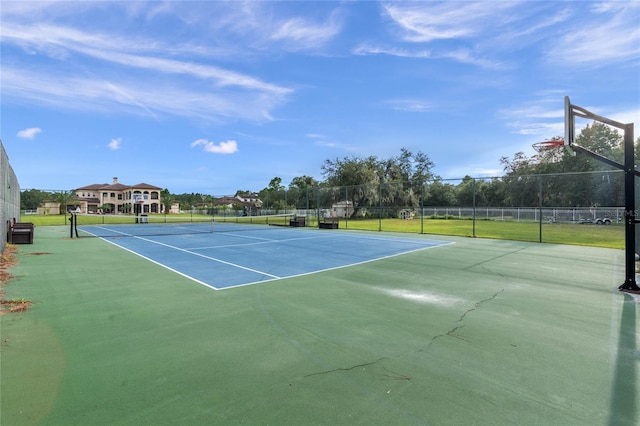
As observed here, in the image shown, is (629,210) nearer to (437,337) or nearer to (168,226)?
(437,337)

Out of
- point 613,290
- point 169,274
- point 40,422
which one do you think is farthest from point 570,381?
point 169,274

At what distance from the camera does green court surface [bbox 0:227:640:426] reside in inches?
94.9

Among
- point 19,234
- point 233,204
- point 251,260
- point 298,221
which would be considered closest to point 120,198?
point 233,204

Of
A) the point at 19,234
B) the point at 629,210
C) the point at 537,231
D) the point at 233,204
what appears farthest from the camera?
the point at 233,204

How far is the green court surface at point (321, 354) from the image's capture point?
2.41m

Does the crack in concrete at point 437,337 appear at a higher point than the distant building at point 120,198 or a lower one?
lower

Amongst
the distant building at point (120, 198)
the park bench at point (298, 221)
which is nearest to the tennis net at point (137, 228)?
the park bench at point (298, 221)

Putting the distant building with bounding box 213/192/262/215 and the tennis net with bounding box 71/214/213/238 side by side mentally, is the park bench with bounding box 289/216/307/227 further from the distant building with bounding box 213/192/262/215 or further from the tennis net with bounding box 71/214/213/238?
the distant building with bounding box 213/192/262/215

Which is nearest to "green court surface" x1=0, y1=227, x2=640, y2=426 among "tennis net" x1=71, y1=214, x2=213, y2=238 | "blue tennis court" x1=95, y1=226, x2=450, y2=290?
"blue tennis court" x1=95, y1=226, x2=450, y2=290

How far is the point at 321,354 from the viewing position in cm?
336

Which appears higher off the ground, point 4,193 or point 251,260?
point 4,193

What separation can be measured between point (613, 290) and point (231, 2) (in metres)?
13.0

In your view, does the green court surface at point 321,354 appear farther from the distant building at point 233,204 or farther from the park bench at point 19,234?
the distant building at point 233,204

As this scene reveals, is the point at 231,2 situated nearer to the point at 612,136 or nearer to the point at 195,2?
the point at 195,2
